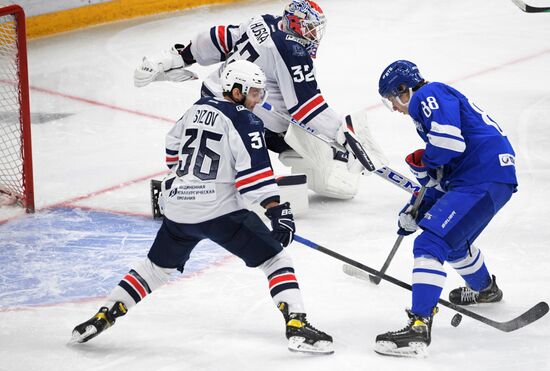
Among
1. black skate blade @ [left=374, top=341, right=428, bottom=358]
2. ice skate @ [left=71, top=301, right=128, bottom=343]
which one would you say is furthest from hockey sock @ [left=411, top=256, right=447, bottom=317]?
ice skate @ [left=71, top=301, right=128, bottom=343]

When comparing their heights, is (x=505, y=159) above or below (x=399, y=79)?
below

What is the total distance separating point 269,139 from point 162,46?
3.33 meters

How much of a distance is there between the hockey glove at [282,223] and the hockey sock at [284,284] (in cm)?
10

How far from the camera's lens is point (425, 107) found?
142 inches

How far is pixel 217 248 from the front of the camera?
4.78m

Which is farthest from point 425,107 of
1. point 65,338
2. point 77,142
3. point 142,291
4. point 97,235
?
point 77,142

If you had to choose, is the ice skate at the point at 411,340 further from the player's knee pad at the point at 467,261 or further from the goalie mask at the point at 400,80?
the goalie mask at the point at 400,80

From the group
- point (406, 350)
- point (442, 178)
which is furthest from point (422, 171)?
point (406, 350)

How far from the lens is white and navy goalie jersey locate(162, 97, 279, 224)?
11.7 feet

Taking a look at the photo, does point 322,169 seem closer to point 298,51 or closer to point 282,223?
point 298,51

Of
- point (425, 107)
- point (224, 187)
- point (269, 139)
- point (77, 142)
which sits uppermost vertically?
point (425, 107)

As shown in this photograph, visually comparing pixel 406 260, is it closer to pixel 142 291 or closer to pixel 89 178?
pixel 142 291

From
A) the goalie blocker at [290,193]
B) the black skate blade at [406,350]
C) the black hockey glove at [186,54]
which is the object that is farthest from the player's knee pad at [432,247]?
the black hockey glove at [186,54]

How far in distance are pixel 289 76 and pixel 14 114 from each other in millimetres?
1609
